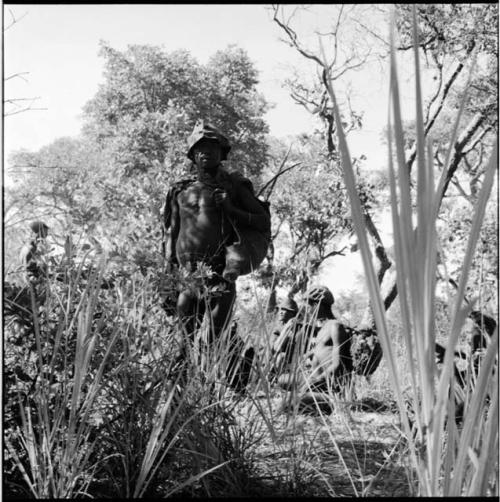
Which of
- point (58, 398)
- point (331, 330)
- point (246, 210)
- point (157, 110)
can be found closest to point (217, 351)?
point (58, 398)

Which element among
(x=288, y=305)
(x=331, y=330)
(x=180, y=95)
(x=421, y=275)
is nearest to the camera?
(x=421, y=275)

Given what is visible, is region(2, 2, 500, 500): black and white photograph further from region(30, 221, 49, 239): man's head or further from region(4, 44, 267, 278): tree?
region(4, 44, 267, 278): tree

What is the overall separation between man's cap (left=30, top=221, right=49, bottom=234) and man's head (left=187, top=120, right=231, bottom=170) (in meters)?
2.16

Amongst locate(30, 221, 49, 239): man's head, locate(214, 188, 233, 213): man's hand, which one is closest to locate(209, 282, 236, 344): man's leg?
locate(214, 188, 233, 213): man's hand

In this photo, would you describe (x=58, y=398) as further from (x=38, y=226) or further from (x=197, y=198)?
(x=197, y=198)

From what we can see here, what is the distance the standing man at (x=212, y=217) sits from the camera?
4.19 meters

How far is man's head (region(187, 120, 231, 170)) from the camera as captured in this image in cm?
425

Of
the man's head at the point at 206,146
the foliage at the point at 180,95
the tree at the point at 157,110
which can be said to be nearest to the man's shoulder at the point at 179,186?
the man's head at the point at 206,146

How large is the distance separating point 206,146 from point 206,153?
46mm

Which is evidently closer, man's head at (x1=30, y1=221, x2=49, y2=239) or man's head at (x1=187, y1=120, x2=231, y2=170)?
man's head at (x1=30, y1=221, x2=49, y2=239)

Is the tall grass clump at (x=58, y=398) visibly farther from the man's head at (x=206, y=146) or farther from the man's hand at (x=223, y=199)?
the man's head at (x=206, y=146)

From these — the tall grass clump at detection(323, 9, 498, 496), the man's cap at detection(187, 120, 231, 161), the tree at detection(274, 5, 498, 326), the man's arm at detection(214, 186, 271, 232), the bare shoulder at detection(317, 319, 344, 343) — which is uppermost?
the tree at detection(274, 5, 498, 326)

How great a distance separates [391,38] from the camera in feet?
3.03

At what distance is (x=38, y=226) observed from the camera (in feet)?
7.10
